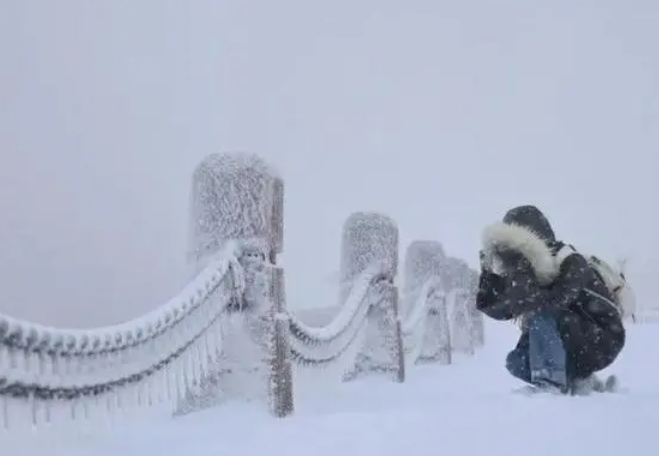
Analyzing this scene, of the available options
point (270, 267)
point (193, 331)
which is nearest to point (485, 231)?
point (270, 267)

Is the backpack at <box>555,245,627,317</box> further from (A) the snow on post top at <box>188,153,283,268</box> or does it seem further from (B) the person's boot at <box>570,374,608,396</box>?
(A) the snow on post top at <box>188,153,283,268</box>

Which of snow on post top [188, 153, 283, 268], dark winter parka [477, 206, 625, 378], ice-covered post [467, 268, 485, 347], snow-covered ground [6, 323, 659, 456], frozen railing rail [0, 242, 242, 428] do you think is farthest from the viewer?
ice-covered post [467, 268, 485, 347]

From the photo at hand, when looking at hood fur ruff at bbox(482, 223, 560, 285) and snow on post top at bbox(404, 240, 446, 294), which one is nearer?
hood fur ruff at bbox(482, 223, 560, 285)

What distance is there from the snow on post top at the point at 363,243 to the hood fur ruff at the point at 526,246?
194cm

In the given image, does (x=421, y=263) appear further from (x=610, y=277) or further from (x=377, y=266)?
(x=610, y=277)

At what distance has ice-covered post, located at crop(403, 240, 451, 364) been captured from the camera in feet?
26.9

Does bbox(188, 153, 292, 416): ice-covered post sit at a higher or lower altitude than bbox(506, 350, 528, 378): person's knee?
higher

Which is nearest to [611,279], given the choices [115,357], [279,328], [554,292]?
[554,292]

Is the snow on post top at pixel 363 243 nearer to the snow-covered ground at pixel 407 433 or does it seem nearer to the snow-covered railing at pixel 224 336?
the snow-covered railing at pixel 224 336

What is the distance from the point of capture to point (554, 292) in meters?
3.87

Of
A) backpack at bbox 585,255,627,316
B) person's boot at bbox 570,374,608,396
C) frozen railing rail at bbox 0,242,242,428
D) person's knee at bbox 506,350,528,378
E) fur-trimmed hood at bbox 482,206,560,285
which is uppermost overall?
fur-trimmed hood at bbox 482,206,560,285

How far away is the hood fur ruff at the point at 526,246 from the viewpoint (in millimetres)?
3875

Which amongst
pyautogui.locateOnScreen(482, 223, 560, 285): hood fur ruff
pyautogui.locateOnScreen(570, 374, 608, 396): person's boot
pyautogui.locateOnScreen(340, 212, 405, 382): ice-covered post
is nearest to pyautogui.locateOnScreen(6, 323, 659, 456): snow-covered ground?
pyautogui.locateOnScreen(570, 374, 608, 396): person's boot

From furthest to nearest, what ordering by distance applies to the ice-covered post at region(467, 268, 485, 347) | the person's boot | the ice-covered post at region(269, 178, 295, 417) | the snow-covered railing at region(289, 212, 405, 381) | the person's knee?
the ice-covered post at region(467, 268, 485, 347)
the snow-covered railing at region(289, 212, 405, 381)
the person's knee
the person's boot
the ice-covered post at region(269, 178, 295, 417)
